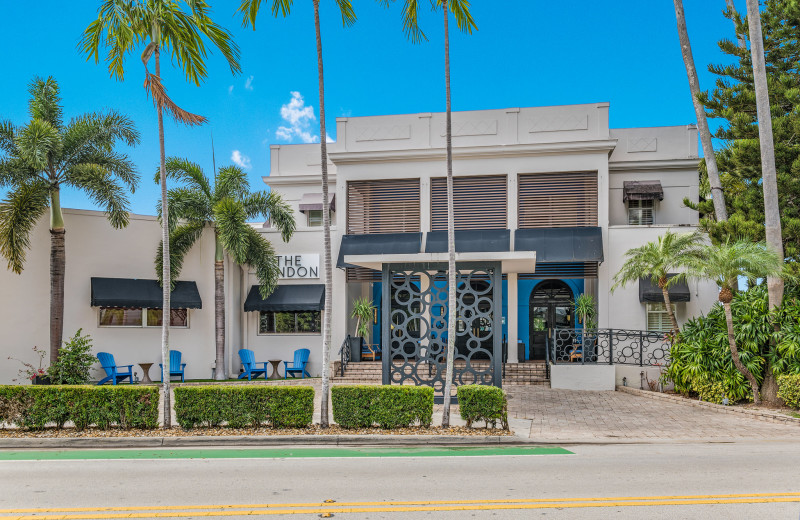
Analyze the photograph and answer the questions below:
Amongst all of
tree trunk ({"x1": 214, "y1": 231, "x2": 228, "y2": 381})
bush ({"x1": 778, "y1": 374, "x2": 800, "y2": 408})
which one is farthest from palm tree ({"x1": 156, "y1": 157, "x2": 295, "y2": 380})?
bush ({"x1": 778, "y1": 374, "x2": 800, "y2": 408})

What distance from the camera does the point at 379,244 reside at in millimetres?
23672

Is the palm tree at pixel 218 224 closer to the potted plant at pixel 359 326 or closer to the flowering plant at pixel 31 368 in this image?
the potted plant at pixel 359 326

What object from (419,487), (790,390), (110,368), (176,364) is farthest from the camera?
(176,364)

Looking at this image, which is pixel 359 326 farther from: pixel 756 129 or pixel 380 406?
pixel 756 129

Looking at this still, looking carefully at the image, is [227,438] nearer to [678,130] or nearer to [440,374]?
[440,374]

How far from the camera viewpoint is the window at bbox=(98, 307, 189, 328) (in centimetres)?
2191

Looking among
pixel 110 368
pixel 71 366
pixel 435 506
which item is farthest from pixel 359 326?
pixel 435 506

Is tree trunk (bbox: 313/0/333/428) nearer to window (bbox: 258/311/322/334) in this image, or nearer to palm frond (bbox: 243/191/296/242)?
palm frond (bbox: 243/191/296/242)

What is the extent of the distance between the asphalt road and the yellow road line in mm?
11

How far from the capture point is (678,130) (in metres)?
25.3

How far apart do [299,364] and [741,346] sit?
1415 centimetres

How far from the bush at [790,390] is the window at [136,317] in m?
18.1

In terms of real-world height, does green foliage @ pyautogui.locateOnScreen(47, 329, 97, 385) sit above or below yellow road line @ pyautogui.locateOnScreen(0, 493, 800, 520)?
above

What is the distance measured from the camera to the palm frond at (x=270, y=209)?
74.7 feet
